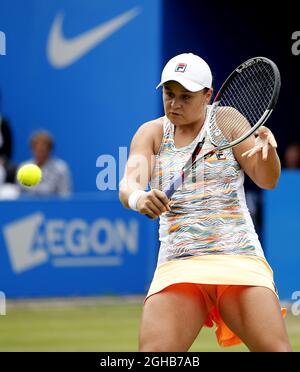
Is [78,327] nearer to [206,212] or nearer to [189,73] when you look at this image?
[206,212]

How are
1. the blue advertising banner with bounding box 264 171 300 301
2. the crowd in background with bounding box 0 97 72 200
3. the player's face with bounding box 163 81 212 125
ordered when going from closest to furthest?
the player's face with bounding box 163 81 212 125 < the blue advertising banner with bounding box 264 171 300 301 < the crowd in background with bounding box 0 97 72 200

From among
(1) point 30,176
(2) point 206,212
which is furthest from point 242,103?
(1) point 30,176

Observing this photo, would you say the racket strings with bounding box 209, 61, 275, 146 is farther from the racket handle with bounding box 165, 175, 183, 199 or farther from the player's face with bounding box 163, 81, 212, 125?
the racket handle with bounding box 165, 175, 183, 199

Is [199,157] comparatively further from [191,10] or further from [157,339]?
[191,10]

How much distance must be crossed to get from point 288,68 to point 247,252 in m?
11.8

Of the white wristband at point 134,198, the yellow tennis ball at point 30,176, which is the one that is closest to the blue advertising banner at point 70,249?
the yellow tennis ball at point 30,176

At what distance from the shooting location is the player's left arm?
18.2 feet

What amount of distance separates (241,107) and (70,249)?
6.75m

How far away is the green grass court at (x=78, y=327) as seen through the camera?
9375 mm

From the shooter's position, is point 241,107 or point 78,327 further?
point 78,327

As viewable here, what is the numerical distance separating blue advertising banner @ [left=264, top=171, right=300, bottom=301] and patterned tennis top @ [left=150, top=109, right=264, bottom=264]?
6413 mm

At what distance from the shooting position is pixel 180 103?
5766 millimetres

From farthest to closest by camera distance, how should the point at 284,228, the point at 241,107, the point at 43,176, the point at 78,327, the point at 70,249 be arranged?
the point at 43,176 → the point at 70,249 → the point at 284,228 → the point at 78,327 → the point at 241,107

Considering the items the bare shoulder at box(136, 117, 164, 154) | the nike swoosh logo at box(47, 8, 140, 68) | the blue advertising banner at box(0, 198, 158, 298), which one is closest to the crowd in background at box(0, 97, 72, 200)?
the blue advertising banner at box(0, 198, 158, 298)
